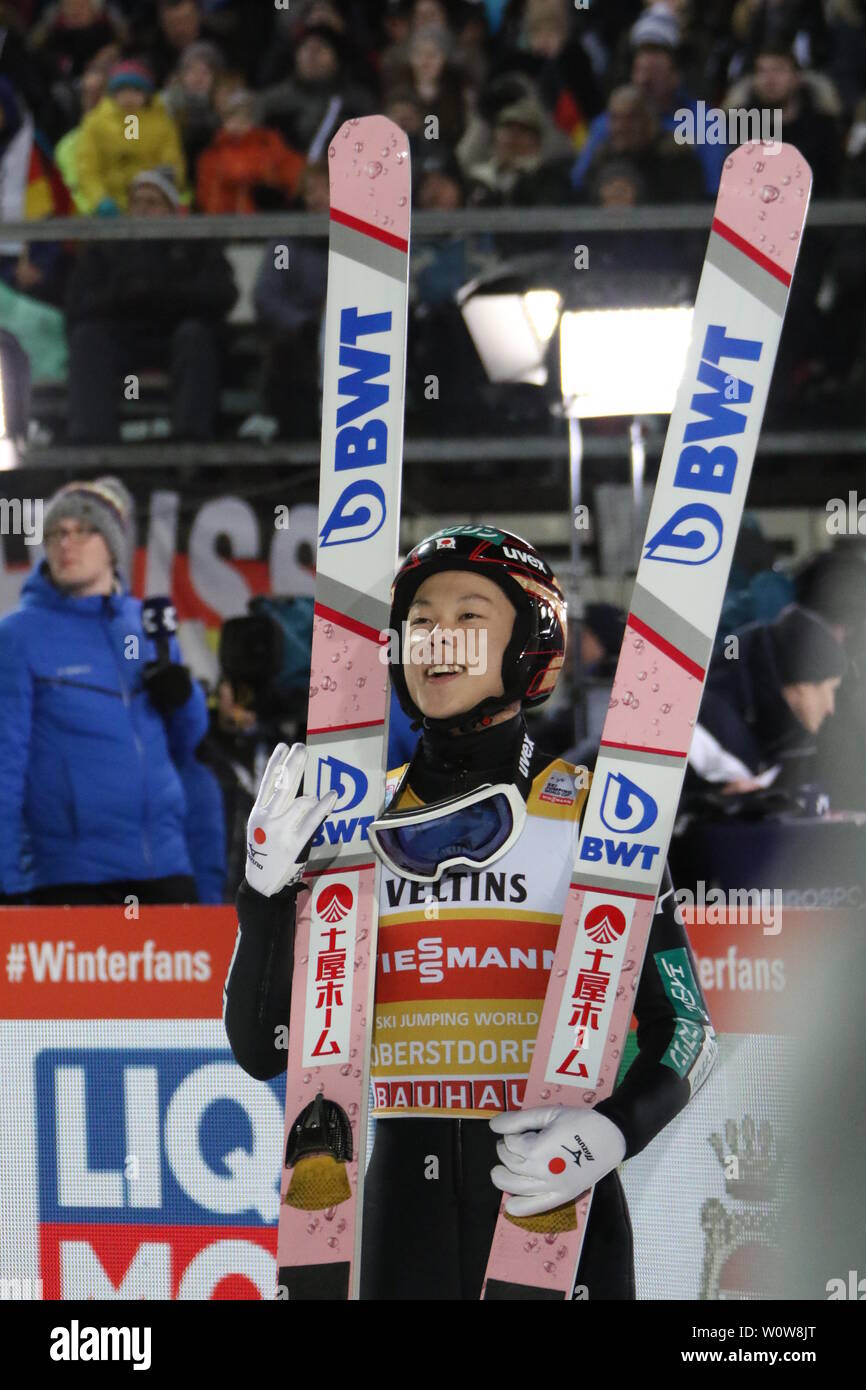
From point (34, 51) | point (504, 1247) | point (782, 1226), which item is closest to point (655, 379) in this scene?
point (782, 1226)

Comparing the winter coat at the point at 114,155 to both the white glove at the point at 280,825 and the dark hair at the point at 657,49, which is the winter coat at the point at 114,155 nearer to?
the dark hair at the point at 657,49

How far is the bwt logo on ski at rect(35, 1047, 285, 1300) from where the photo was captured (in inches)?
139

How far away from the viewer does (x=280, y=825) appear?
2.81 meters

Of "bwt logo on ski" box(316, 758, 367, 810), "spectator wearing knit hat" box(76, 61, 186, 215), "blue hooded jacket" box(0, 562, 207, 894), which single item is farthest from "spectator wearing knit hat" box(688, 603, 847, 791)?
"spectator wearing knit hat" box(76, 61, 186, 215)

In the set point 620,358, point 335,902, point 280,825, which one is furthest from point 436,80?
point 280,825

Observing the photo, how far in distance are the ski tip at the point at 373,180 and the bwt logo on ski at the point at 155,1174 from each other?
5.42 ft

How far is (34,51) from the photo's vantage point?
353 inches

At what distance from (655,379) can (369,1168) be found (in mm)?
3710

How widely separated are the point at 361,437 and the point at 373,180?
0.50 m

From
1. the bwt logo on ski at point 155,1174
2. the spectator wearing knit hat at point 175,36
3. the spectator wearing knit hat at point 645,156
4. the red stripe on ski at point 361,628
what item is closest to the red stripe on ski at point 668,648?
the red stripe on ski at point 361,628

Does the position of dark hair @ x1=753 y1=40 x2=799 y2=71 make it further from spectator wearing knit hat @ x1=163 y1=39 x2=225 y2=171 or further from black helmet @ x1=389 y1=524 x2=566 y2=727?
black helmet @ x1=389 y1=524 x2=566 y2=727

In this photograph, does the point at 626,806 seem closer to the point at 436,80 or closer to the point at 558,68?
the point at 436,80

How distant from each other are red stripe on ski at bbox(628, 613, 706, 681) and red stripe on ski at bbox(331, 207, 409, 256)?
823mm

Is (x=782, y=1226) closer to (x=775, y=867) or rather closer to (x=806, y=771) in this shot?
(x=775, y=867)
